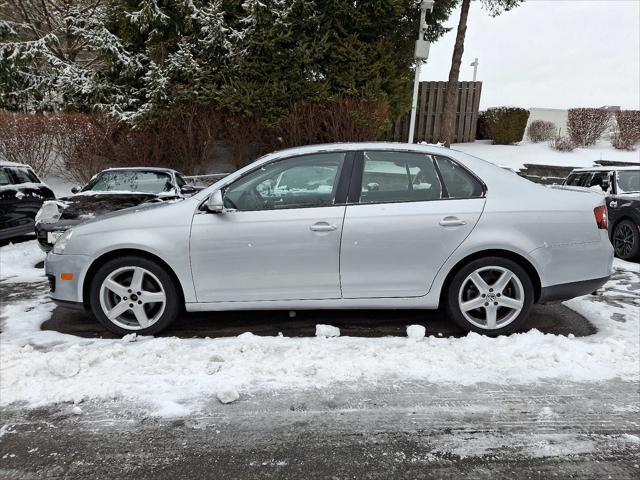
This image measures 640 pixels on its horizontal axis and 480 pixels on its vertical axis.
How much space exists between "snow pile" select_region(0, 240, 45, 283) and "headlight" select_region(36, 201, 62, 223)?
0.70 m

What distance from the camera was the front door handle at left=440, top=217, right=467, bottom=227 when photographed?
3807mm

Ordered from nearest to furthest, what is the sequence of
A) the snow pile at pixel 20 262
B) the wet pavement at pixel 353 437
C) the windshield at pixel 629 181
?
the wet pavement at pixel 353 437
the snow pile at pixel 20 262
the windshield at pixel 629 181

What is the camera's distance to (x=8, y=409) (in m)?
2.90

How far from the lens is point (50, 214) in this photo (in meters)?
6.47

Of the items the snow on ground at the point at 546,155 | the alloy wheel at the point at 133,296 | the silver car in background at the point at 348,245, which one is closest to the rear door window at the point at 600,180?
the silver car in background at the point at 348,245

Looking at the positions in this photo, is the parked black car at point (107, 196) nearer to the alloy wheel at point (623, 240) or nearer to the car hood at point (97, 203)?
the car hood at point (97, 203)

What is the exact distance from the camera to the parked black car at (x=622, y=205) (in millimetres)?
7309

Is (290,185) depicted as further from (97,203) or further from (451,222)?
(97,203)

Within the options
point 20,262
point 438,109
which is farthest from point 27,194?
point 438,109

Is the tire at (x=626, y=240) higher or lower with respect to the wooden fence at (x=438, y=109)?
lower

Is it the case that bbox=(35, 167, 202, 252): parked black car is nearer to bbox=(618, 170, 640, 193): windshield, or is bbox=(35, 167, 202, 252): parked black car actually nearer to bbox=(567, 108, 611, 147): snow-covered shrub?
bbox=(618, 170, 640, 193): windshield

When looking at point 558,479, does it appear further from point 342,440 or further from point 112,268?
point 112,268

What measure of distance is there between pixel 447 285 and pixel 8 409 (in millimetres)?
3238

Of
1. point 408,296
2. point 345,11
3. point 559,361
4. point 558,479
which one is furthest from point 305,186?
point 345,11
